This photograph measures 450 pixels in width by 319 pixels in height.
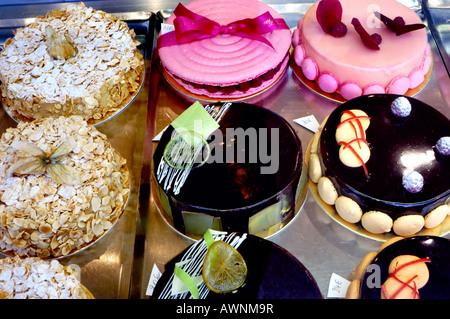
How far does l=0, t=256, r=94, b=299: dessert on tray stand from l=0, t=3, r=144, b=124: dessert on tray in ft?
2.69

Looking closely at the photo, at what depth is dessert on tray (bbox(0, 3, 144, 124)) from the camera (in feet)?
7.60

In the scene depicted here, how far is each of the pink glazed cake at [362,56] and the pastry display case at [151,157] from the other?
14 centimetres

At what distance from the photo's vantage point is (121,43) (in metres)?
2.51

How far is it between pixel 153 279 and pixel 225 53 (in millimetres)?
1156

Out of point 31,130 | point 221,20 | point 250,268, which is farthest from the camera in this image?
point 221,20

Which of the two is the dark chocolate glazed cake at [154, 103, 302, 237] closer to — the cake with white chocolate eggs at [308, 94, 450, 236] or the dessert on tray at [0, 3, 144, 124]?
the cake with white chocolate eggs at [308, 94, 450, 236]

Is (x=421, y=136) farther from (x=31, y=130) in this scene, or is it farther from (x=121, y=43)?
(x=31, y=130)

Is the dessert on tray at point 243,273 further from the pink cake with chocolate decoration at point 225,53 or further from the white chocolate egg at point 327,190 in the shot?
the pink cake with chocolate decoration at point 225,53

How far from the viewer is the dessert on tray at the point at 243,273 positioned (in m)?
1.71

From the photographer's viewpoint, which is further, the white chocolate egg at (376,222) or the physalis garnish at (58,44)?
the physalis garnish at (58,44)

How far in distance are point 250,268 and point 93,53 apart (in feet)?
4.47

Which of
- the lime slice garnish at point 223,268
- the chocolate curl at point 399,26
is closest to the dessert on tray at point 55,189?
the lime slice garnish at point 223,268

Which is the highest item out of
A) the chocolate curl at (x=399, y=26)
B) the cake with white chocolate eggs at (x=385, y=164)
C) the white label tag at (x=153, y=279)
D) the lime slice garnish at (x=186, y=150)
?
the chocolate curl at (x=399, y=26)
